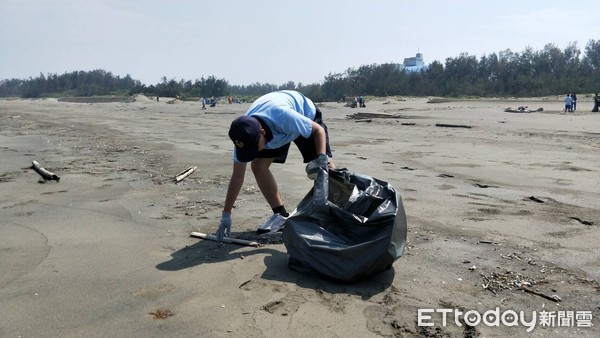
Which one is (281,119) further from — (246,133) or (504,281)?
(504,281)

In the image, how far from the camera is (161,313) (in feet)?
9.02

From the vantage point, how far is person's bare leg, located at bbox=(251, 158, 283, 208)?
4180 millimetres

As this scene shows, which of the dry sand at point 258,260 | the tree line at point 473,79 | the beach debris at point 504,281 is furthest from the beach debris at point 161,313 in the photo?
the tree line at point 473,79

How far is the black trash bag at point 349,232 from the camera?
3.09 meters

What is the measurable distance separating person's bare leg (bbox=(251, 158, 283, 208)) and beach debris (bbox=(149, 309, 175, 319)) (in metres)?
1.64

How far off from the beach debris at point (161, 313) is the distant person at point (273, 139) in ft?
3.97

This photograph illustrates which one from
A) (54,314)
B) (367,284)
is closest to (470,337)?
(367,284)

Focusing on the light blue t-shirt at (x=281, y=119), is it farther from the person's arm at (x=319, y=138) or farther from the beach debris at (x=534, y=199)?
the beach debris at (x=534, y=199)

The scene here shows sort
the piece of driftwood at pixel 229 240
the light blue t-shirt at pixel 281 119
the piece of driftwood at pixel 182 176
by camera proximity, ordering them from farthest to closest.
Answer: the piece of driftwood at pixel 182 176 < the piece of driftwood at pixel 229 240 < the light blue t-shirt at pixel 281 119

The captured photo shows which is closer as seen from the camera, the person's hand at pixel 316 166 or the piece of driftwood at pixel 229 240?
the person's hand at pixel 316 166

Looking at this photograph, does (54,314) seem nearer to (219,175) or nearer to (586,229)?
(586,229)

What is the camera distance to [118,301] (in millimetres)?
2904

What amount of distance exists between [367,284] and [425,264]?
55 cm

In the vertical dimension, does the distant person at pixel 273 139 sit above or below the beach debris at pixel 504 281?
above
